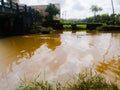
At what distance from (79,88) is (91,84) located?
321 millimetres

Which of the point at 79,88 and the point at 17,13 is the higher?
the point at 17,13

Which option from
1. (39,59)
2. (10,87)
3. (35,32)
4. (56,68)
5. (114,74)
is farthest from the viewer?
(35,32)

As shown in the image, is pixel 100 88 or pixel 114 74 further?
pixel 114 74

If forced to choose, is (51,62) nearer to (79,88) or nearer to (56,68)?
(56,68)

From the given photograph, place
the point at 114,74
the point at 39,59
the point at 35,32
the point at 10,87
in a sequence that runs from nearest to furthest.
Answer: the point at 10,87, the point at 114,74, the point at 39,59, the point at 35,32

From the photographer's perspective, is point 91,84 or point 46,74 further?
point 46,74

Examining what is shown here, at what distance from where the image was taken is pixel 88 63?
8.72m

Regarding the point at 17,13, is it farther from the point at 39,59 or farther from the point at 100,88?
the point at 100,88

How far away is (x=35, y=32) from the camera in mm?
26281

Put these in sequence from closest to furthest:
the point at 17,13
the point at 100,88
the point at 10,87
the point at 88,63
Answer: the point at 100,88, the point at 10,87, the point at 88,63, the point at 17,13

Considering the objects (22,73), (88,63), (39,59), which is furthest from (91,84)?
(39,59)

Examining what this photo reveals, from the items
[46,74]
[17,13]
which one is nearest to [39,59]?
[46,74]

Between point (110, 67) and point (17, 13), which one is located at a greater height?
point (17, 13)

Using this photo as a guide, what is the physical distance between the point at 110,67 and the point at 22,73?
3.27 m
